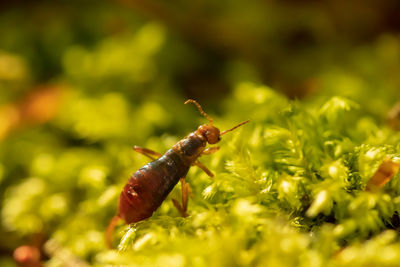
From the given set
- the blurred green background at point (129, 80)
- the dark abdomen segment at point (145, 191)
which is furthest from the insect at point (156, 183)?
the blurred green background at point (129, 80)

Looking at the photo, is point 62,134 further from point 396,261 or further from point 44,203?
point 396,261

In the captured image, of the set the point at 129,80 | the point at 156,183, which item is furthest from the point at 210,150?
the point at 129,80

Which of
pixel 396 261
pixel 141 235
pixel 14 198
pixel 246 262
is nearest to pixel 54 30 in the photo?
pixel 14 198

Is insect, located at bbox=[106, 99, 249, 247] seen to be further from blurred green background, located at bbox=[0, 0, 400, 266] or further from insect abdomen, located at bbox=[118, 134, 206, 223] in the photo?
blurred green background, located at bbox=[0, 0, 400, 266]

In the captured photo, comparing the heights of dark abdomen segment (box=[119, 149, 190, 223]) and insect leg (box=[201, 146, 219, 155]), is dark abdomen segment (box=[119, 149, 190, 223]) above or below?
below

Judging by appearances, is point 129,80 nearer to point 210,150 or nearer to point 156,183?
point 210,150

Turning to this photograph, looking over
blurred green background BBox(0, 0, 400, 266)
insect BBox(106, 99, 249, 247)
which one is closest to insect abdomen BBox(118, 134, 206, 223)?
insect BBox(106, 99, 249, 247)

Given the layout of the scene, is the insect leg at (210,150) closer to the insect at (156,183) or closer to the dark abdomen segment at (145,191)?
the insect at (156,183)

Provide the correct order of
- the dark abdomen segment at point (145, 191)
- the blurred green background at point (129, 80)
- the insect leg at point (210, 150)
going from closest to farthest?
1. the dark abdomen segment at point (145, 191)
2. the insect leg at point (210, 150)
3. the blurred green background at point (129, 80)
